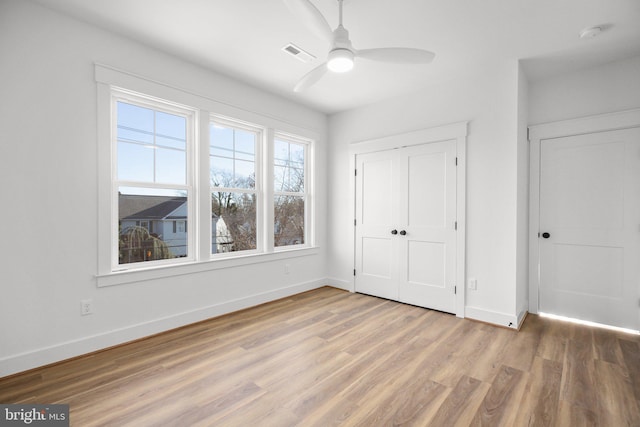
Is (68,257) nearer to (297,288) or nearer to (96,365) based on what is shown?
(96,365)

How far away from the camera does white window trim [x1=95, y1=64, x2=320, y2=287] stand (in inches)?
101

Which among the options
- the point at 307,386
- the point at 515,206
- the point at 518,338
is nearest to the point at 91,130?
the point at 307,386

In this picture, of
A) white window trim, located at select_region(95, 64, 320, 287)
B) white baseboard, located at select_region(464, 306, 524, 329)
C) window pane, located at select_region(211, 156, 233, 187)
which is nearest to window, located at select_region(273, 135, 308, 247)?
white window trim, located at select_region(95, 64, 320, 287)

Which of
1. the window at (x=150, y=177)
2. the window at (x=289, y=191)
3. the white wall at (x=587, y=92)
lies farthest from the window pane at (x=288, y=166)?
the white wall at (x=587, y=92)

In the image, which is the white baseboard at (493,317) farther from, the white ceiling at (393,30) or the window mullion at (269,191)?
the white ceiling at (393,30)

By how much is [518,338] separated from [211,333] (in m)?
3.04

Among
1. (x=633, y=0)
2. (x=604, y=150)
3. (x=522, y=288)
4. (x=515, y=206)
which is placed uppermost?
(x=633, y=0)

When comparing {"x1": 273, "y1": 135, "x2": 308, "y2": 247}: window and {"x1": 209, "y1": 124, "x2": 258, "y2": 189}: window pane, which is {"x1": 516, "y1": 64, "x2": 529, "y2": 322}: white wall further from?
{"x1": 209, "y1": 124, "x2": 258, "y2": 189}: window pane

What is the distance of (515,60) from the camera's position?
3.05 m

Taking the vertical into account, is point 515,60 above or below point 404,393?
above

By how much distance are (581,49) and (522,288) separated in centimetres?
252

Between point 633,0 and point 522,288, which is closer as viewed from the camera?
point 633,0

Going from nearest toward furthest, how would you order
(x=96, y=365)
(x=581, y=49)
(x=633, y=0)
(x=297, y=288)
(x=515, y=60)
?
1. (x=633, y=0)
2. (x=96, y=365)
3. (x=581, y=49)
4. (x=515, y=60)
5. (x=297, y=288)

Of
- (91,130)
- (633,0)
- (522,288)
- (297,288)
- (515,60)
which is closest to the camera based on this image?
(633,0)
